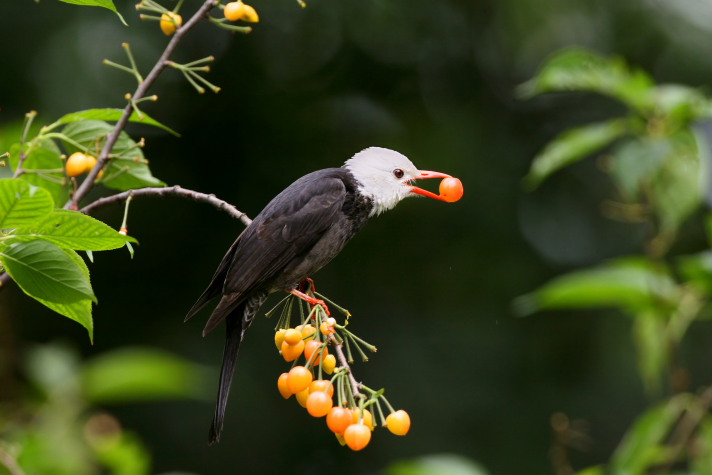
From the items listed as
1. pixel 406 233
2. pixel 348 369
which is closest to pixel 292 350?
pixel 348 369

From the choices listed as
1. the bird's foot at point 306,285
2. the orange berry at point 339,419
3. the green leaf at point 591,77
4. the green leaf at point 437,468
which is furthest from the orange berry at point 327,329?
the green leaf at point 591,77

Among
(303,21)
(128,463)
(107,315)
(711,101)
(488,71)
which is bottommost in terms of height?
(107,315)

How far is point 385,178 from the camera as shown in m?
2.72

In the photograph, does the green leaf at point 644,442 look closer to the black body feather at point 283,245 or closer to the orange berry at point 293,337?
the orange berry at point 293,337

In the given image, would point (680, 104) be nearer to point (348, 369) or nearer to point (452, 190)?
point (452, 190)

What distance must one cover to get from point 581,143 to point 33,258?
6.37ft

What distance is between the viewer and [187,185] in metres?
5.72

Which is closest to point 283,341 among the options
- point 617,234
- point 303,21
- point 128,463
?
point 128,463

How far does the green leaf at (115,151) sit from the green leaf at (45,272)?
67 centimetres

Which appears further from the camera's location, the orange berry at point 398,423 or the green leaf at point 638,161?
the green leaf at point 638,161

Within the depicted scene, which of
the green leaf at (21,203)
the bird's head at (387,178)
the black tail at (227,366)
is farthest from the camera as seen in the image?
the bird's head at (387,178)

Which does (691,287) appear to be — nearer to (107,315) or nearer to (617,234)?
(107,315)

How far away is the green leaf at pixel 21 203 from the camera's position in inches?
40.1

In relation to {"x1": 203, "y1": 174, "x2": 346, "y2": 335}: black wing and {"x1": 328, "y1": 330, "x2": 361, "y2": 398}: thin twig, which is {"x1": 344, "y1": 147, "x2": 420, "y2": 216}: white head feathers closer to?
{"x1": 203, "y1": 174, "x2": 346, "y2": 335}: black wing
